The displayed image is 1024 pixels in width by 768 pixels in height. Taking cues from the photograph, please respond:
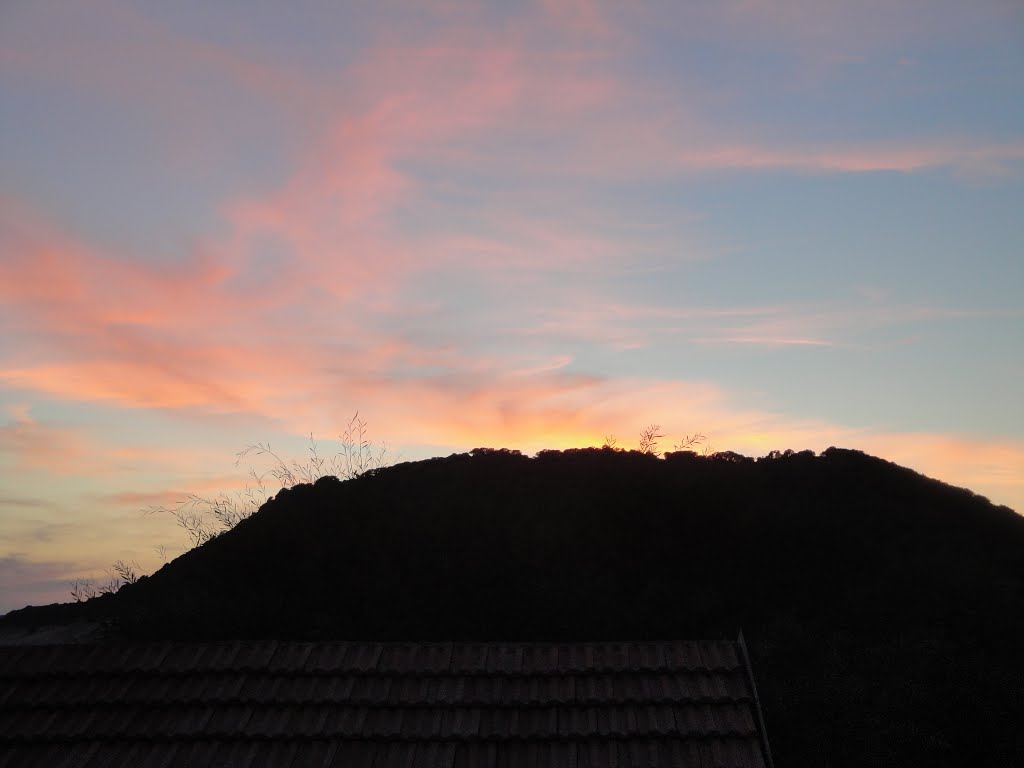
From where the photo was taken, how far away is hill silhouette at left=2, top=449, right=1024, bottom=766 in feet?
52.2

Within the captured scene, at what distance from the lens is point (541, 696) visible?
8.80 m

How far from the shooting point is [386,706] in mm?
8875

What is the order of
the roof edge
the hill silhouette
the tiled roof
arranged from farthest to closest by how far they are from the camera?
1. the hill silhouette
2. the tiled roof
3. the roof edge

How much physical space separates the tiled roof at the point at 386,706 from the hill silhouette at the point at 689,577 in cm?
715

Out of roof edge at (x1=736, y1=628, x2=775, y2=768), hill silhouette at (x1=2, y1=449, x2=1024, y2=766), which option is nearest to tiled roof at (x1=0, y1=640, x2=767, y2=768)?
roof edge at (x1=736, y1=628, x2=775, y2=768)

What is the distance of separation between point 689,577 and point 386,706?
43.3ft

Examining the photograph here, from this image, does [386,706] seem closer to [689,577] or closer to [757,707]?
[757,707]

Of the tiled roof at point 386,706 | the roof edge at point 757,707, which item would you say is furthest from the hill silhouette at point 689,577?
the tiled roof at point 386,706

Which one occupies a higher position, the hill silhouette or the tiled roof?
the hill silhouette

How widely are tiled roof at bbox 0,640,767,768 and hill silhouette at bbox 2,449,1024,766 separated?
7150mm

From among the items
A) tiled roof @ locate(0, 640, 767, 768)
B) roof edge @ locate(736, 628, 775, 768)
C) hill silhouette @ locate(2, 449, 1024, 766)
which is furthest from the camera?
hill silhouette @ locate(2, 449, 1024, 766)

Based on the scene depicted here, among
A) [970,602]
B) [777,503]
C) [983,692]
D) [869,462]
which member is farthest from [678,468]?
[983,692]

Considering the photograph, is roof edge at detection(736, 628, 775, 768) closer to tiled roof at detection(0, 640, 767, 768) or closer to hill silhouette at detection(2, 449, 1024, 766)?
tiled roof at detection(0, 640, 767, 768)

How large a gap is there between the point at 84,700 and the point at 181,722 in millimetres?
1328
